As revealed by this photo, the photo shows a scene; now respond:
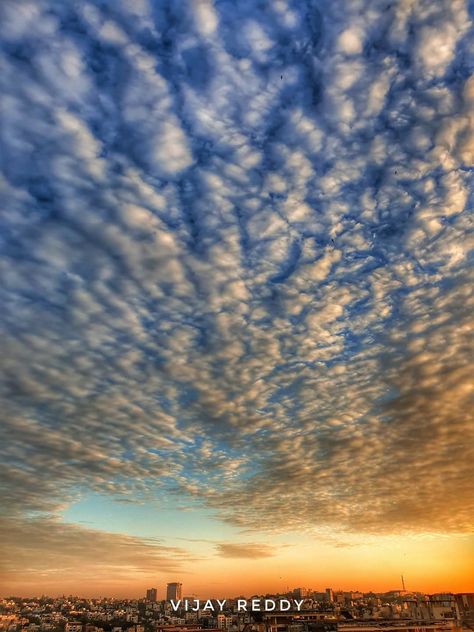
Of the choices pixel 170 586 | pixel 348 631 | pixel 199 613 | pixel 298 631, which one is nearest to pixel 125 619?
pixel 199 613

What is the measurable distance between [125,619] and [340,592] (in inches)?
3439

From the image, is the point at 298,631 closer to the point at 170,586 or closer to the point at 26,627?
the point at 26,627

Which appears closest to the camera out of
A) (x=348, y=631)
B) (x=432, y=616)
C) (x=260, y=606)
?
(x=348, y=631)

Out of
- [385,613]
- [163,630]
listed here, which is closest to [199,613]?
[385,613]

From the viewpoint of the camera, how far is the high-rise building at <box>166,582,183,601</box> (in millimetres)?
165250

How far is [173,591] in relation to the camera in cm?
16812

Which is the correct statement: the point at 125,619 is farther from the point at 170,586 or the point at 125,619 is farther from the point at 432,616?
the point at 432,616

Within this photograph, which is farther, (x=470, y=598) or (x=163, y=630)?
(x=470, y=598)

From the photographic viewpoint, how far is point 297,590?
18475cm

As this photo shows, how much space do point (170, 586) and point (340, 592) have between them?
216ft

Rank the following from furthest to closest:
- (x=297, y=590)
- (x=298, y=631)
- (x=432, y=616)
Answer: (x=297, y=590) < (x=432, y=616) < (x=298, y=631)

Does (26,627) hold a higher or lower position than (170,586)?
lower

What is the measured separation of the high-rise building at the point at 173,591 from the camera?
165250mm

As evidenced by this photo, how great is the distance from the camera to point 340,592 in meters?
179
